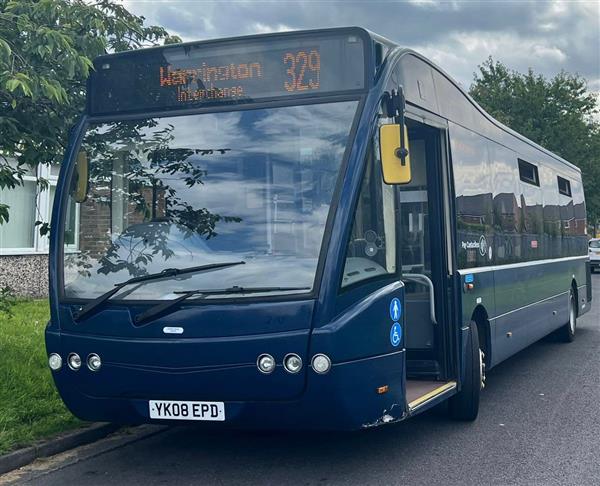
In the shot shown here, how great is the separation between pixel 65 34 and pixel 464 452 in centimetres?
478

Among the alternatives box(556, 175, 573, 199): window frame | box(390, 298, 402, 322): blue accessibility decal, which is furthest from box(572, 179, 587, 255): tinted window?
box(390, 298, 402, 322): blue accessibility decal

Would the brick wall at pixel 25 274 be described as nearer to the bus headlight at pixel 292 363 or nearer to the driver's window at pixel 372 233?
the driver's window at pixel 372 233

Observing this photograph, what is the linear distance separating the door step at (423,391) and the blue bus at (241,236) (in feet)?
0.09

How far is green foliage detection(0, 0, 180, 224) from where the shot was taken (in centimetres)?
669

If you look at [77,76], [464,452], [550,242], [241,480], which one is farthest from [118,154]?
[550,242]

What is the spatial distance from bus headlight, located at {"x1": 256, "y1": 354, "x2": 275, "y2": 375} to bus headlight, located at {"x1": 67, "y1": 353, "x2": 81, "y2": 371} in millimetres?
1312

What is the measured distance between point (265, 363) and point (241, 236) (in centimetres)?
88

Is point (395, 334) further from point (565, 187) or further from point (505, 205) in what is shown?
point (565, 187)

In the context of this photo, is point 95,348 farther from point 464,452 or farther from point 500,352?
point 500,352

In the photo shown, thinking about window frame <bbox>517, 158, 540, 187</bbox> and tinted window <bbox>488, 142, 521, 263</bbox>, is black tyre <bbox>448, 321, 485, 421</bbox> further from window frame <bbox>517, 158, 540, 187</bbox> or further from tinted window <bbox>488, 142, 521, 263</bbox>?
window frame <bbox>517, 158, 540, 187</bbox>

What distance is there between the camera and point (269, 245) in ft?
17.9

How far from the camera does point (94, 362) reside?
5.61m

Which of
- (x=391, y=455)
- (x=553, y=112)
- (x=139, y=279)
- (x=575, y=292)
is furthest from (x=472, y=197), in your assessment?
(x=553, y=112)

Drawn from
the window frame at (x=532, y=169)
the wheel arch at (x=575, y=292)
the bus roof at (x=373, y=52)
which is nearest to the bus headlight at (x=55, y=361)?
the bus roof at (x=373, y=52)
